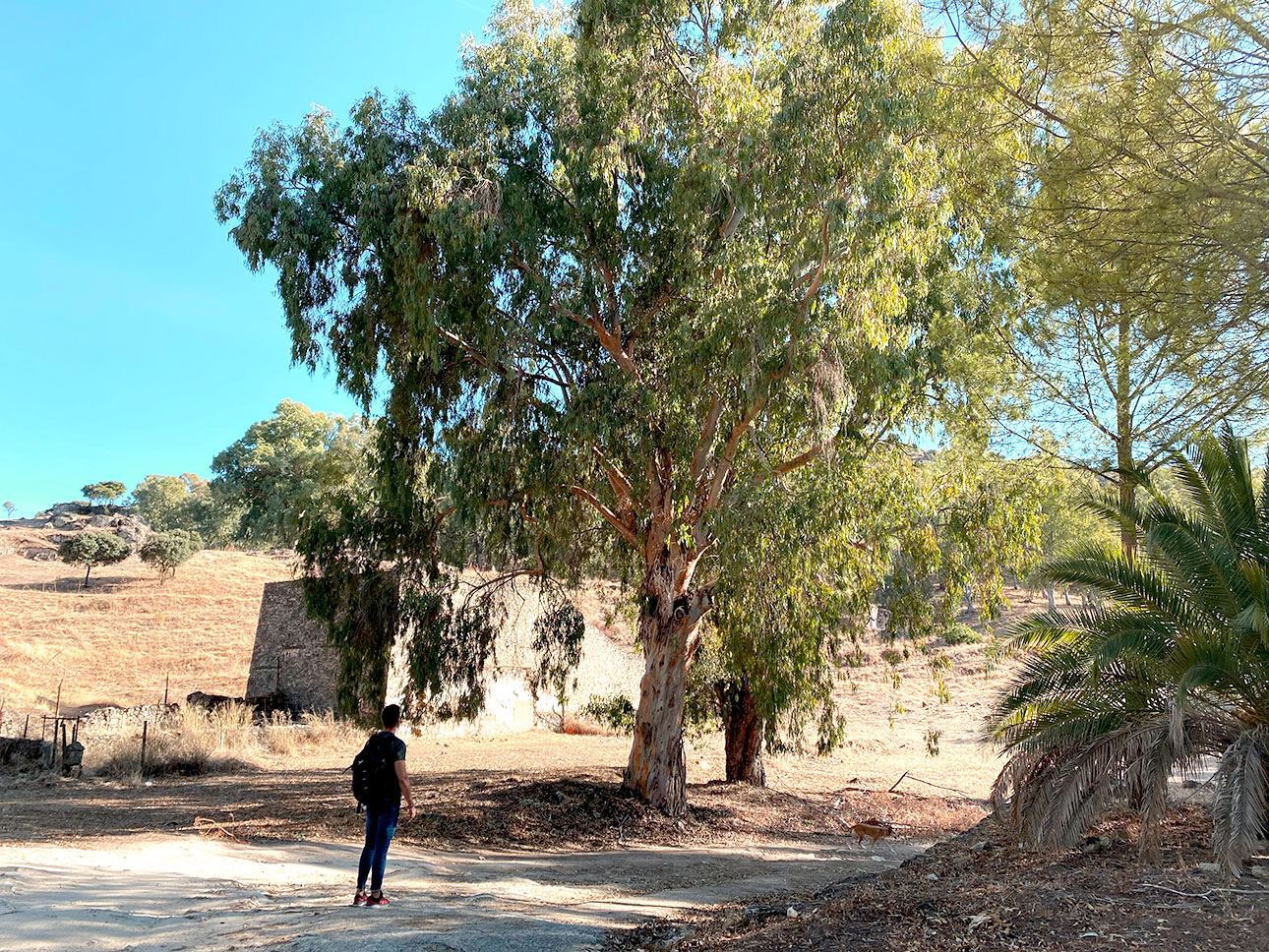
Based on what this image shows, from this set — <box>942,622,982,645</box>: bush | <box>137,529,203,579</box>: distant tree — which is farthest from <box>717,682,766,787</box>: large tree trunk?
<box>137,529,203,579</box>: distant tree

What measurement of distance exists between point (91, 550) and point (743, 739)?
4510 cm

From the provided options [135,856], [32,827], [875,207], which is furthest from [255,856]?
[875,207]

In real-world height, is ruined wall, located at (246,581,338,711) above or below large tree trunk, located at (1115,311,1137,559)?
below

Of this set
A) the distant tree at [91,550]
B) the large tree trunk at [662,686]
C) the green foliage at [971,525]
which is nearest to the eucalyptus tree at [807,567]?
the green foliage at [971,525]

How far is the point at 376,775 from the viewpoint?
7.29 metres

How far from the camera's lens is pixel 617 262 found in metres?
12.6

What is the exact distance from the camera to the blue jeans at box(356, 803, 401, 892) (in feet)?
24.0

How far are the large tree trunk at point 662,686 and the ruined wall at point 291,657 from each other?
12742 mm

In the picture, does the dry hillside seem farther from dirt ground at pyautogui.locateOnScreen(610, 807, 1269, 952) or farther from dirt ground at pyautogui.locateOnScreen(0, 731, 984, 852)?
dirt ground at pyautogui.locateOnScreen(610, 807, 1269, 952)

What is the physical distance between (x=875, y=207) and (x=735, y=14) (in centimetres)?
382

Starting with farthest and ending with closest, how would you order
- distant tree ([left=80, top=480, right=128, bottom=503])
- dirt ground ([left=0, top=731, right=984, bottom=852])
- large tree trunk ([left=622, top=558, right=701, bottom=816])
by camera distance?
distant tree ([left=80, top=480, right=128, bottom=503]) → large tree trunk ([left=622, top=558, right=701, bottom=816]) → dirt ground ([left=0, top=731, right=984, bottom=852])

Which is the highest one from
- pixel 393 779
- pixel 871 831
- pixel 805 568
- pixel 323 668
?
pixel 805 568

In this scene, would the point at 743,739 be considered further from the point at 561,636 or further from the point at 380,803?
the point at 380,803

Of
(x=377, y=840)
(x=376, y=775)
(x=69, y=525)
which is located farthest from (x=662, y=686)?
(x=69, y=525)
